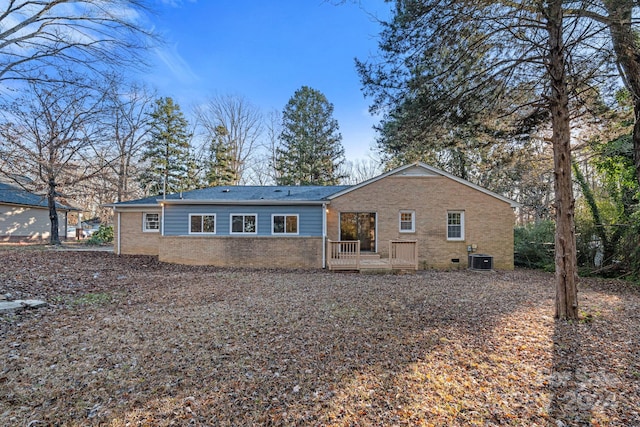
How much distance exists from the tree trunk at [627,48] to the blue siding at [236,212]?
9411mm

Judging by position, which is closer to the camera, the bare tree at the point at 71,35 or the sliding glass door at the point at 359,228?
the bare tree at the point at 71,35

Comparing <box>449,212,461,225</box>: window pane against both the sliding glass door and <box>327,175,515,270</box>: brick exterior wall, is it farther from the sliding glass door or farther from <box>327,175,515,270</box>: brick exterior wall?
the sliding glass door

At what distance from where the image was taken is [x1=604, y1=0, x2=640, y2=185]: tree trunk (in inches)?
177

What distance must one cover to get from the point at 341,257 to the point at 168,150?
22.1 meters

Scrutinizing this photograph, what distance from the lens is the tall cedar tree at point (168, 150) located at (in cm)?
2605

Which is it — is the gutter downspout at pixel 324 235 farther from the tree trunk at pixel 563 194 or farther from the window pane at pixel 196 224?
the tree trunk at pixel 563 194

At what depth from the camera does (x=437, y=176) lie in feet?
41.7

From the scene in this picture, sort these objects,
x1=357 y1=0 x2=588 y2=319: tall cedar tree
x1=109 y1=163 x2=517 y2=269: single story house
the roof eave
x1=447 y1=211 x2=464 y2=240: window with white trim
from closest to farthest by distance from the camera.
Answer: x1=357 y1=0 x2=588 y2=319: tall cedar tree, the roof eave, x1=109 y1=163 x2=517 y2=269: single story house, x1=447 y1=211 x2=464 y2=240: window with white trim

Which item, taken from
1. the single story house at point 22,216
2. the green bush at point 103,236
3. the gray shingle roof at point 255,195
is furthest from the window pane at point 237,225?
the single story house at point 22,216

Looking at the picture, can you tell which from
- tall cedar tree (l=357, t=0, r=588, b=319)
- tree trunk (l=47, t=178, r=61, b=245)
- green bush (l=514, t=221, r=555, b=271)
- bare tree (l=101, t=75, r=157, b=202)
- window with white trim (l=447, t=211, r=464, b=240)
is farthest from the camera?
bare tree (l=101, t=75, r=157, b=202)

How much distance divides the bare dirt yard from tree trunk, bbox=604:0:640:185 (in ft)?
14.7

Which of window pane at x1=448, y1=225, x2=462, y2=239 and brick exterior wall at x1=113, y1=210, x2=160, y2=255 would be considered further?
brick exterior wall at x1=113, y1=210, x2=160, y2=255

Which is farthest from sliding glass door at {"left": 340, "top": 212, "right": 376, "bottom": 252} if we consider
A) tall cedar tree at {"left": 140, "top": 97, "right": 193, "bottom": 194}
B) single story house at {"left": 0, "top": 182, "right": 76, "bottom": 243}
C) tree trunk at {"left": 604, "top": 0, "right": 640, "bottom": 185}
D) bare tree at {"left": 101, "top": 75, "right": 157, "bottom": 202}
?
tall cedar tree at {"left": 140, "top": 97, "right": 193, "bottom": 194}

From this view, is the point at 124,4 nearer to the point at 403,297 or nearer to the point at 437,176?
the point at 403,297
